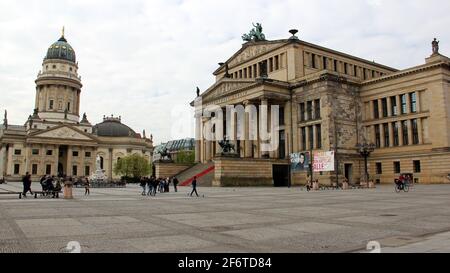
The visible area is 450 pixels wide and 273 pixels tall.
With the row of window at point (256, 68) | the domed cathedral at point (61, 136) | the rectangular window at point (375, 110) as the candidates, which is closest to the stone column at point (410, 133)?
the rectangular window at point (375, 110)

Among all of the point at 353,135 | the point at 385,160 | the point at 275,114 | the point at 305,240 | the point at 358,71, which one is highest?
the point at 358,71

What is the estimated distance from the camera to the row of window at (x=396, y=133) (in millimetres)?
54612

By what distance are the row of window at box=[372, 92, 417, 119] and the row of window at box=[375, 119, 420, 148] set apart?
146cm

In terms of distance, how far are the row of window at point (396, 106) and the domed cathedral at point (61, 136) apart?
8732 centimetres

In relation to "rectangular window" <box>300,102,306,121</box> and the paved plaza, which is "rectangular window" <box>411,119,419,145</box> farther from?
the paved plaza

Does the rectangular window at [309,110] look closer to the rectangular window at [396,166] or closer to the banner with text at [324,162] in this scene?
the banner with text at [324,162]

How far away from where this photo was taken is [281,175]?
5906cm

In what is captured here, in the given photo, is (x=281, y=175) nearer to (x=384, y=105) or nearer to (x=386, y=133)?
(x=386, y=133)

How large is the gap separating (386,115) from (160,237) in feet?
179

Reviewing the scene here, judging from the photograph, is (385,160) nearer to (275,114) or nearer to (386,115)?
(386,115)

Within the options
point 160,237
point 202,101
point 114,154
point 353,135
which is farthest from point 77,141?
point 160,237

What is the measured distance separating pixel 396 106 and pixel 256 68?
2526 cm

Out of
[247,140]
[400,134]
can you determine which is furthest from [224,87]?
[400,134]

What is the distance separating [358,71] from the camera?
72.7 m
